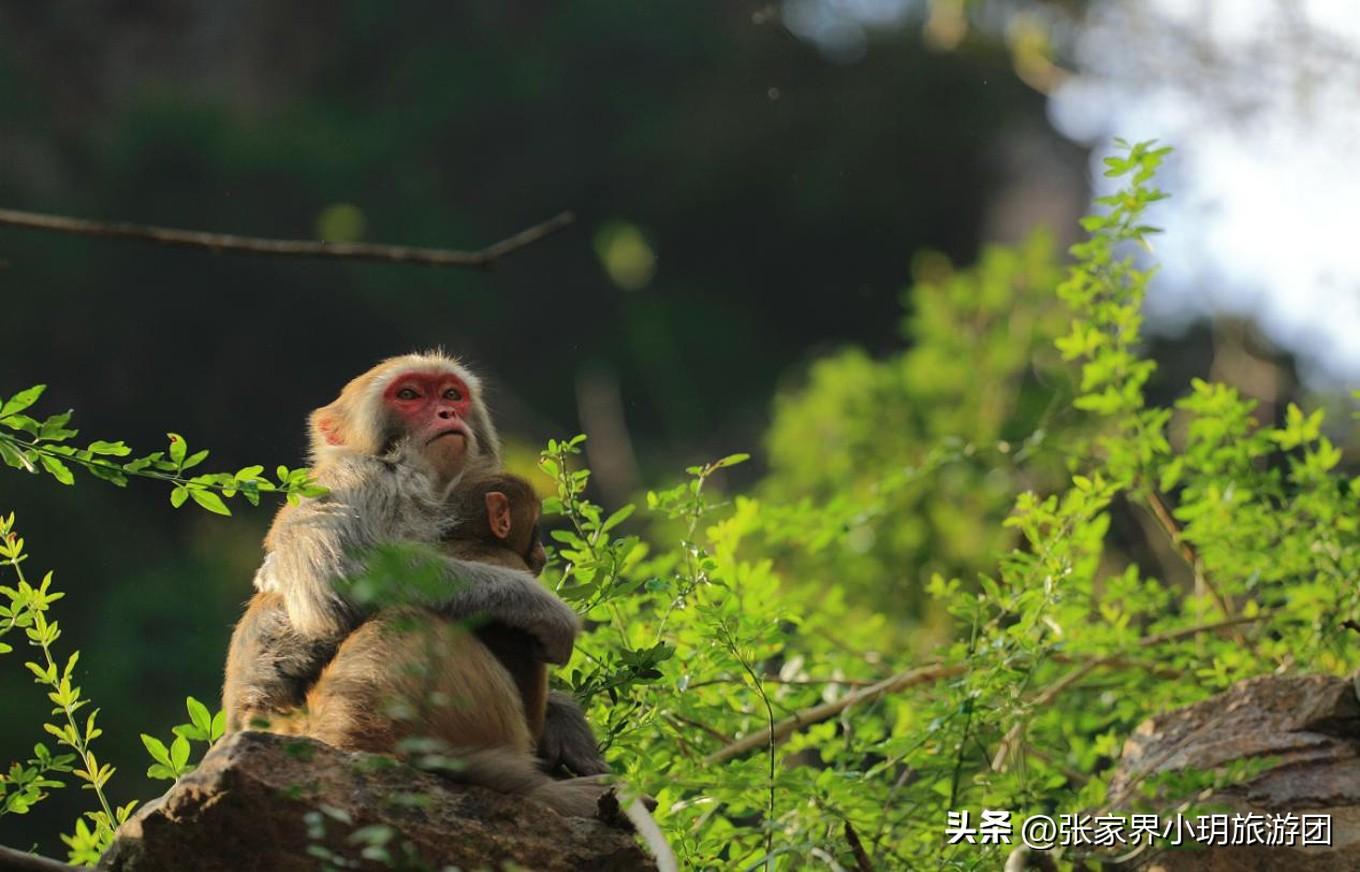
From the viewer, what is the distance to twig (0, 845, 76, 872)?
3053 mm

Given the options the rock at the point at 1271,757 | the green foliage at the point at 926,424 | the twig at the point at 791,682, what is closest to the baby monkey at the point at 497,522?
the twig at the point at 791,682

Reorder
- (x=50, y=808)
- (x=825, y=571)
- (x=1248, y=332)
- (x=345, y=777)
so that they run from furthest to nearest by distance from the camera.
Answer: (x=50, y=808)
(x=1248, y=332)
(x=825, y=571)
(x=345, y=777)

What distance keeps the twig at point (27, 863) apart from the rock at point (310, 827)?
42 centimetres

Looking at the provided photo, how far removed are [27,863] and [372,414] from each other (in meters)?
1.99

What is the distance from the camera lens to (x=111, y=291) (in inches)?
960

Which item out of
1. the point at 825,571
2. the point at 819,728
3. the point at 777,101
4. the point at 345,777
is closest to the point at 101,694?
the point at 825,571

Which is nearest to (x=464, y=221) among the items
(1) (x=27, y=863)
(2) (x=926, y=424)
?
(2) (x=926, y=424)

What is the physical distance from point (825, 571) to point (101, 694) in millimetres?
9921

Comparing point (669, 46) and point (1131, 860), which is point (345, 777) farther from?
point (669, 46)

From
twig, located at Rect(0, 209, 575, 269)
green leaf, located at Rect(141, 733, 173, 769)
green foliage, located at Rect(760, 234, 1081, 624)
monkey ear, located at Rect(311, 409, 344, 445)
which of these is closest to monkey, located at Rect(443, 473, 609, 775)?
monkey ear, located at Rect(311, 409, 344, 445)

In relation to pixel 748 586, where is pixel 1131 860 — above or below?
below

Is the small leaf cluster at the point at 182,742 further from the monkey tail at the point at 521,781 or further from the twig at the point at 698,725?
the twig at the point at 698,725

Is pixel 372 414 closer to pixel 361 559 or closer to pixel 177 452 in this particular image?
pixel 361 559

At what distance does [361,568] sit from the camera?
4.08m
